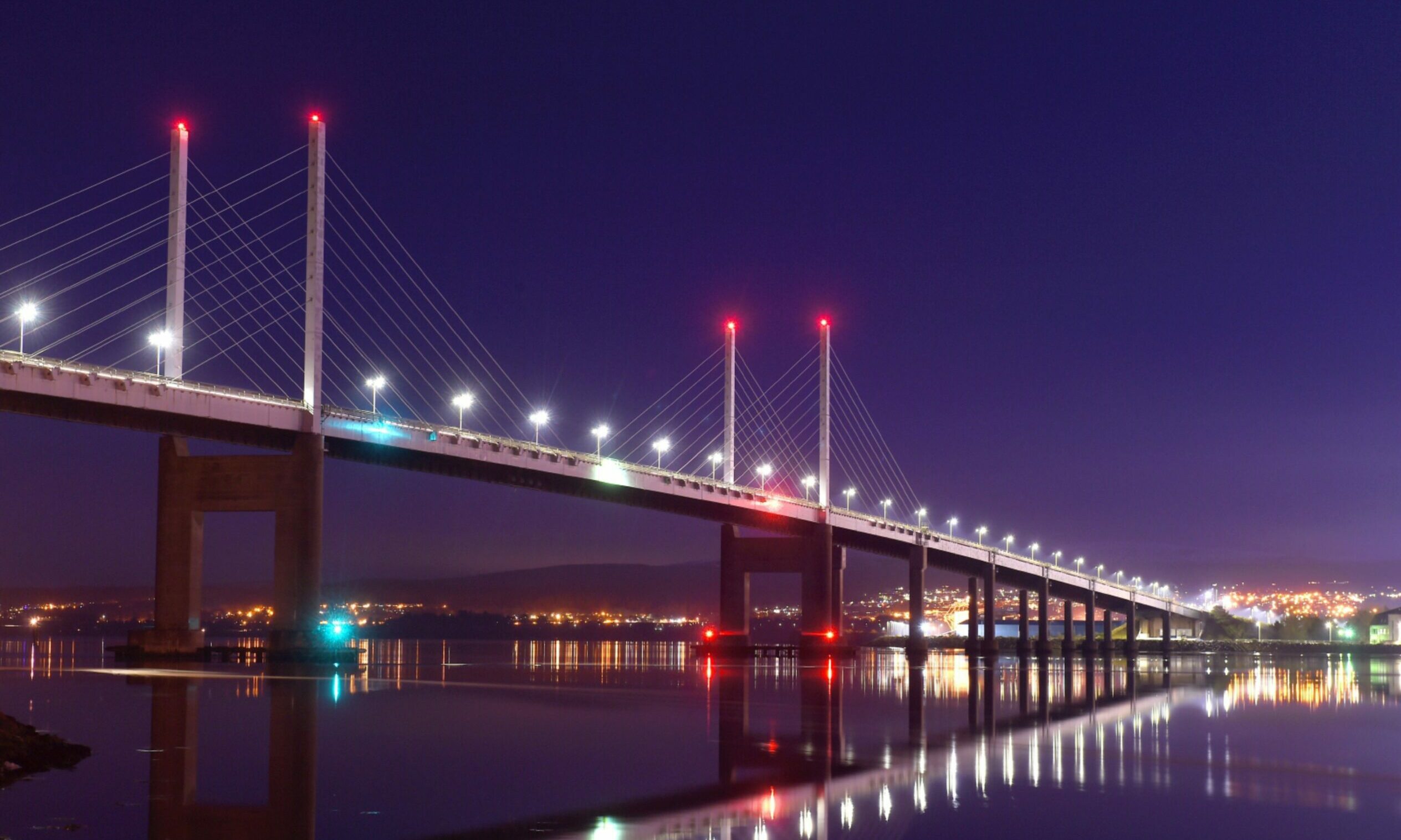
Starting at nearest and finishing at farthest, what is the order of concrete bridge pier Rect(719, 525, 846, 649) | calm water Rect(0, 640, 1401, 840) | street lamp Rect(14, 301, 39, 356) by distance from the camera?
calm water Rect(0, 640, 1401, 840)
street lamp Rect(14, 301, 39, 356)
concrete bridge pier Rect(719, 525, 846, 649)

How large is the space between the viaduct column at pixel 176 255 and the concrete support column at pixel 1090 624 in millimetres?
101699

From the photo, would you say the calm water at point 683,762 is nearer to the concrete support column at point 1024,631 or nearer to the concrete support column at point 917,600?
the concrete support column at point 917,600

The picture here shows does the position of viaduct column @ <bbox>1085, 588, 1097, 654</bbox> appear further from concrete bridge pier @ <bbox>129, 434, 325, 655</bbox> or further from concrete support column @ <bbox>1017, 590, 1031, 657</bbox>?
concrete bridge pier @ <bbox>129, 434, 325, 655</bbox>

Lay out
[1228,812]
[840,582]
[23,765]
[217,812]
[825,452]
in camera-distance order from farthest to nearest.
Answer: [840,582] < [825,452] < [23,765] < [1228,812] < [217,812]

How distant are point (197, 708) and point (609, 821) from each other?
57.1 feet

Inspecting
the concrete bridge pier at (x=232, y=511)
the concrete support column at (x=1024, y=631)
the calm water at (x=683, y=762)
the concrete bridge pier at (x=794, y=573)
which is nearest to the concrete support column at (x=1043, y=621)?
the concrete support column at (x=1024, y=631)

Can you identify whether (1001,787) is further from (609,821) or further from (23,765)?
(23,765)

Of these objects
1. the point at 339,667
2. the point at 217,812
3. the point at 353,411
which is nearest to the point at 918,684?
the point at 339,667

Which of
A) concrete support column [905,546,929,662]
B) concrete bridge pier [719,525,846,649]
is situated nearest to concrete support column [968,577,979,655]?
concrete support column [905,546,929,662]

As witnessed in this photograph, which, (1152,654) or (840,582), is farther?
(1152,654)

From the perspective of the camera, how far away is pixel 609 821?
15258mm

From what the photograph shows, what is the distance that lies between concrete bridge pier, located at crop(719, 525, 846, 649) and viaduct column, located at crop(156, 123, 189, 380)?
50.0 m

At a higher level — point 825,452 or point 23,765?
point 825,452

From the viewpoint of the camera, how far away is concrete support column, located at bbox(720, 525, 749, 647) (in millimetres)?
100062
